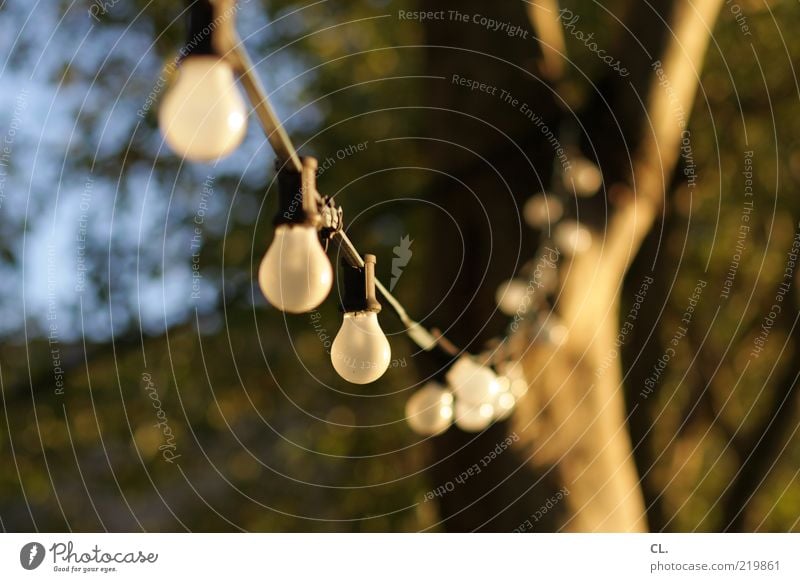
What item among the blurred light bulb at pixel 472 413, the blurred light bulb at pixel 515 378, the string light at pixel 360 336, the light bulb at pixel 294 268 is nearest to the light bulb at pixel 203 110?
the light bulb at pixel 294 268

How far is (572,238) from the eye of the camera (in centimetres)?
190

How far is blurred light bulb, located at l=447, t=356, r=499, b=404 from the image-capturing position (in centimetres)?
161

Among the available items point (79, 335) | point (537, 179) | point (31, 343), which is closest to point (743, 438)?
point (537, 179)

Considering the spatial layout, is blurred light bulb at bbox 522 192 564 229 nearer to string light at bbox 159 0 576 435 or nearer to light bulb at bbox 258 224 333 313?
string light at bbox 159 0 576 435

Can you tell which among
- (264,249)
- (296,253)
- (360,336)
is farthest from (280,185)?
(264,249)

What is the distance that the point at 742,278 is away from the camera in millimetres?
3361

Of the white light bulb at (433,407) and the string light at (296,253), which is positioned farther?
the white light bulb at (433,407)

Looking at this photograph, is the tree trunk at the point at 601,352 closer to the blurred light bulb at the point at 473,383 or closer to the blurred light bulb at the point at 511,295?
the blurred light bulb at the point at 511,295

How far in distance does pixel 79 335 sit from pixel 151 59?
101 centimetres

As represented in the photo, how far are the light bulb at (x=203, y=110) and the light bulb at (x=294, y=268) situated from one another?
0.36 feet

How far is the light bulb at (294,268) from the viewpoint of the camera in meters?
0.85

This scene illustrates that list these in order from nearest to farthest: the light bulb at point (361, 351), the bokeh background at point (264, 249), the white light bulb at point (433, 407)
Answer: the light bulb at point (361, 351)
the white light bulb at point (433, 407)
the bokeh background at point (264, 249)

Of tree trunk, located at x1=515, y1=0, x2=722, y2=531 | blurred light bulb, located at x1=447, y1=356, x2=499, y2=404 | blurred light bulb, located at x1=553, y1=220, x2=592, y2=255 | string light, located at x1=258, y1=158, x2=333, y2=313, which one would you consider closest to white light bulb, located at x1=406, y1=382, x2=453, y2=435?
blurred light bulb, located at x1=447, y1=356, x2=499, y2=404

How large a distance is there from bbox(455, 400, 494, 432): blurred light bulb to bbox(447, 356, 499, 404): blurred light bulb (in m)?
0.02
